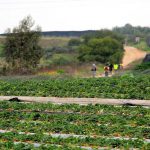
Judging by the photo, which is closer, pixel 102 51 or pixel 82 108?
pixel 82 108

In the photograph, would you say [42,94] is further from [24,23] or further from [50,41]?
[50,41]

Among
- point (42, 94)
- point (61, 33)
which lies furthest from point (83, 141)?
point (61, 33)

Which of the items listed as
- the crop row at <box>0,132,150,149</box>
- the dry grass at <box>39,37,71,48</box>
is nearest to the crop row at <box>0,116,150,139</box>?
the crop row at <box>0,132,150,149</box>

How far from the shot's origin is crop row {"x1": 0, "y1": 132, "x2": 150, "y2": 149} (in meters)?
9.79

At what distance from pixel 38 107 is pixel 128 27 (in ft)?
497

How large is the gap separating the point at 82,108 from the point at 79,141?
5155mm

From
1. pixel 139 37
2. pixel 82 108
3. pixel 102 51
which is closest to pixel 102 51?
pixel 102 51

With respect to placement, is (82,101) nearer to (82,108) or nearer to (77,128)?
(82,108)

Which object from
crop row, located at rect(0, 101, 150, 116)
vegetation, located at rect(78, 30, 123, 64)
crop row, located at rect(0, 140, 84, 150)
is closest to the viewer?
crop row, located at rect(0, 140, 84, 150)

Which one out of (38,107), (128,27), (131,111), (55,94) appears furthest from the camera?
(128,27)

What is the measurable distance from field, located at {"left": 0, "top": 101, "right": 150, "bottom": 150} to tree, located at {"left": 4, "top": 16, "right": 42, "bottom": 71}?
22.9m

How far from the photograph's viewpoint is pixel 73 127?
11.8m

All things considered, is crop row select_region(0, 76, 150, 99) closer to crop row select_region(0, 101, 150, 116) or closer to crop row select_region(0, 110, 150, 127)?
crop row select_region(0, 101, 150, 116)

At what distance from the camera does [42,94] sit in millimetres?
19766
